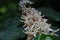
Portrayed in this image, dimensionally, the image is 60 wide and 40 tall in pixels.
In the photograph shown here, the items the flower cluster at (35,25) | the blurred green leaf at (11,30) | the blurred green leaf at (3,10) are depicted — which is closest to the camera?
the flower cluster at (35,25)

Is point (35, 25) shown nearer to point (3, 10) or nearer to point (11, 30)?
point (11, 30)

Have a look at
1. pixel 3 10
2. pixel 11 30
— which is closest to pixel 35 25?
pixel 11 30

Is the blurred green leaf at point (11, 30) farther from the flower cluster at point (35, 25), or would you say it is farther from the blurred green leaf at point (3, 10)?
the blurred green leaf at point (3, 10)

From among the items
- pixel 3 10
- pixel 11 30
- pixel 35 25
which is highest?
pixel 3 10

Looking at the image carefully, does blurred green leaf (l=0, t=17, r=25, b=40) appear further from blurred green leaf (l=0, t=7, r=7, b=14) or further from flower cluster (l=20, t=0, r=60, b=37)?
blurred green leaf (l=0, t=7, r=7, b=14)

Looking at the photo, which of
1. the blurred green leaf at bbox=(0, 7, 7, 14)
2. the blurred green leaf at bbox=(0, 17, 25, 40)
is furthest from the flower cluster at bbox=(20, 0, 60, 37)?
the blurred green leaf at bbox=(0, 7, 7, 14)

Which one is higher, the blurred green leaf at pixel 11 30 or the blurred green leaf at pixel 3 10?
the blurred green leaf at pixel 3 10

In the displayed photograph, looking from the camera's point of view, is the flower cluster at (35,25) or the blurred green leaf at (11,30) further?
the blurred green leaf at (11,30)

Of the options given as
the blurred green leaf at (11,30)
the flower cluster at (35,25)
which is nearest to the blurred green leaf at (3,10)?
the blurred green leaf at (11,30)

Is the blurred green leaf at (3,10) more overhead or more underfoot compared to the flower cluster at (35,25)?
more overhead

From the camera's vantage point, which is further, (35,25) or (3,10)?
(3,10)

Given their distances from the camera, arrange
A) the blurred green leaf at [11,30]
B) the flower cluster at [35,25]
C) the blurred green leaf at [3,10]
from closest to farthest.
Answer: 1. the flower cluster at [35,25]
2. the blurred green leaf at [11,30]
3. the blurred green leaf at [3,10]

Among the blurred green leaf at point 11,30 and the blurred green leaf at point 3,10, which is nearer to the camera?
the blurred green leaf at point 11,30
